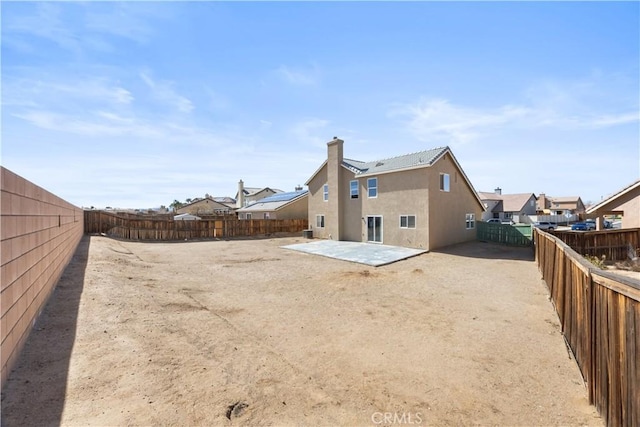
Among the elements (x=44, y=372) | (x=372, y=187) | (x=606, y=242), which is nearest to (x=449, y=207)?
(x=372, y=187)

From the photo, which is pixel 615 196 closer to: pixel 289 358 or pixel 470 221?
pixel 470 221

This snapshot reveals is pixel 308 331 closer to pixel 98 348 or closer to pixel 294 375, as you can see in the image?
pixel 294 375

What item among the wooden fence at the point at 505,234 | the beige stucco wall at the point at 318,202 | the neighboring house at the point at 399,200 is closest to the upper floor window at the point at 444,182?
the neighboring house at the point at 399,200

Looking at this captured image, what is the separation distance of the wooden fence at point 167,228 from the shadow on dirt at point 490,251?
666 inches

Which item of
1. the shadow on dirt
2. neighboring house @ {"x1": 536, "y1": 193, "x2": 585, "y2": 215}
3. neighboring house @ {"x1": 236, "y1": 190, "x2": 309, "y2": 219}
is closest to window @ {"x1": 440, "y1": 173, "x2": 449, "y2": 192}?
the shadow on dirt

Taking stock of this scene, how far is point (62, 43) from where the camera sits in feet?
23.8

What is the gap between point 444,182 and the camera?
19.1m

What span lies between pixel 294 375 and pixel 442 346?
299cm

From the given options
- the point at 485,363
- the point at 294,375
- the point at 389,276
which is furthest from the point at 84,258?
the point at 485,363

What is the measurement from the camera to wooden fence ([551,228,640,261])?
14.5m

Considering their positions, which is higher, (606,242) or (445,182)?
(445,182)

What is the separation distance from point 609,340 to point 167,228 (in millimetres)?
26220

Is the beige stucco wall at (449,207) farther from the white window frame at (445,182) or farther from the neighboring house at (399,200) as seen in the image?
the white window frame at (445,182)

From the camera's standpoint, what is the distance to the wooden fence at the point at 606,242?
1450 cm
